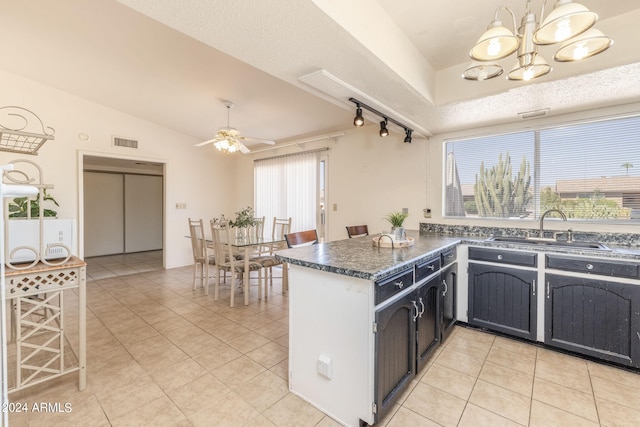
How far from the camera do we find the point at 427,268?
6.97ft

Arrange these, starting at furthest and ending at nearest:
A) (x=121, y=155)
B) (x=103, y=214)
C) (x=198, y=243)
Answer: (x=103, y=214)
(x=121, y=155)
(x=198, y=243)

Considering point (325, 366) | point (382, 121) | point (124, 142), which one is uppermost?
point (124, 142)

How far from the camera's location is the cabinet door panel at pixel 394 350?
61.5 inches

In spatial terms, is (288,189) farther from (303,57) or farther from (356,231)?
(303,57)

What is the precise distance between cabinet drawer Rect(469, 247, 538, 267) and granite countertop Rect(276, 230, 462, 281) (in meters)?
0.51

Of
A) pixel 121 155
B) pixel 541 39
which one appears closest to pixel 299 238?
pixel 541 39

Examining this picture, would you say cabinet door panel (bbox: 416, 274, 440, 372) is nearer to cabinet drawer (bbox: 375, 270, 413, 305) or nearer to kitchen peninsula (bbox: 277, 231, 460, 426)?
kitchen peninsula (bbox: 277, 231, 460, 426)

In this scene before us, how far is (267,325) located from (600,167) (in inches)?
142

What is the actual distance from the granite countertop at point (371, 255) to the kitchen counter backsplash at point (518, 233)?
166 mm

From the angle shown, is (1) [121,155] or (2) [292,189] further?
(2) [292,189]

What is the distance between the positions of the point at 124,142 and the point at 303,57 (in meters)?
4.43

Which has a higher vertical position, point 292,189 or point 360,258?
point 292,189

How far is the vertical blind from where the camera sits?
5051mm

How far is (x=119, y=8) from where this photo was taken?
2.32 meters
